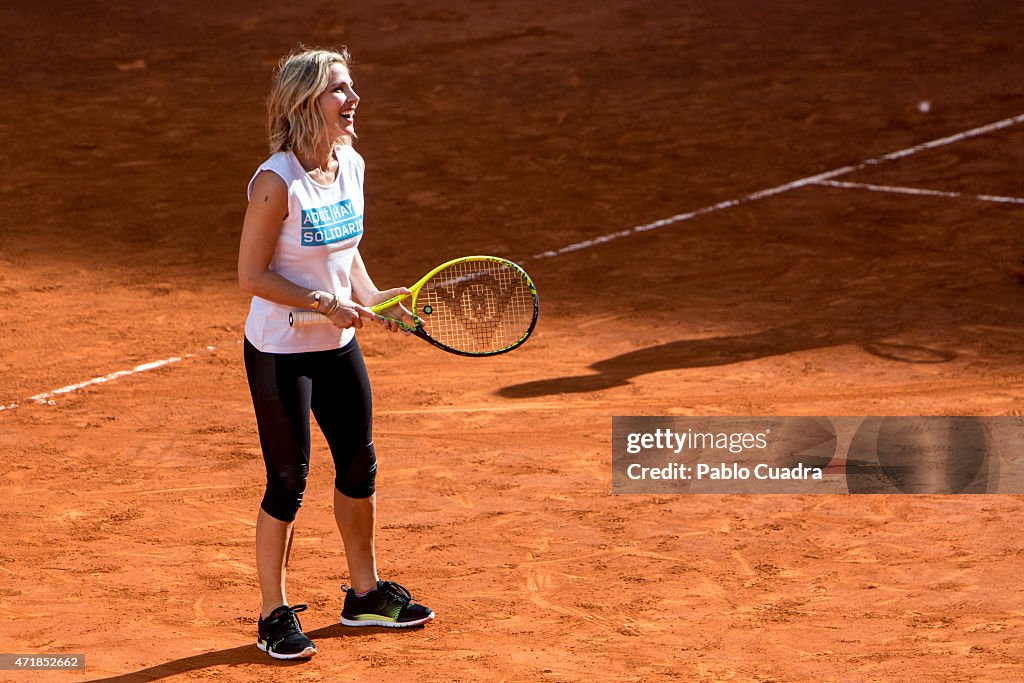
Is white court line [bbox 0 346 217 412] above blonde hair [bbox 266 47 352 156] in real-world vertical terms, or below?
below

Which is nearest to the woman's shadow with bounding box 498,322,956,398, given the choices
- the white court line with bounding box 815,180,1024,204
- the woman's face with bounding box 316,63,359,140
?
the white court line with bounding box 815,180,1024,204

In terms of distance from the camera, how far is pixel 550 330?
31.4ft

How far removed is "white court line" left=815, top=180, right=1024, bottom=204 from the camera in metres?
12.0

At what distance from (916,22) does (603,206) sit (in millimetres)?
8101

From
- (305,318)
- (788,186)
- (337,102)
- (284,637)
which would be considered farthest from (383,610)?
(788,186)

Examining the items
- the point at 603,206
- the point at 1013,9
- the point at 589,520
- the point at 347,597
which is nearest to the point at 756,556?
the point at 589,520

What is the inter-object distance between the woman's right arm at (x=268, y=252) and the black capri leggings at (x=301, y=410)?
24cm

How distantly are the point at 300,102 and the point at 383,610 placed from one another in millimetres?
1960

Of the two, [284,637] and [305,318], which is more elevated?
[305,318]

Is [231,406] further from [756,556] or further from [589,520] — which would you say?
[756,556]

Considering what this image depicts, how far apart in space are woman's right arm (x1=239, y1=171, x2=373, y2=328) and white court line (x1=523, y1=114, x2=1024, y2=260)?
612cm

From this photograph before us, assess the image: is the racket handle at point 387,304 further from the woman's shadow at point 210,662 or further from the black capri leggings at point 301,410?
the woman's shadow at point 210,662

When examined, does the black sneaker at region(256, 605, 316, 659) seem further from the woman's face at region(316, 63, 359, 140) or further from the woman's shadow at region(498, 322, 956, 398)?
the woman's shadow at region(498, 322, 956, 398)

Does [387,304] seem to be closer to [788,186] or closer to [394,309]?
[394,309]
